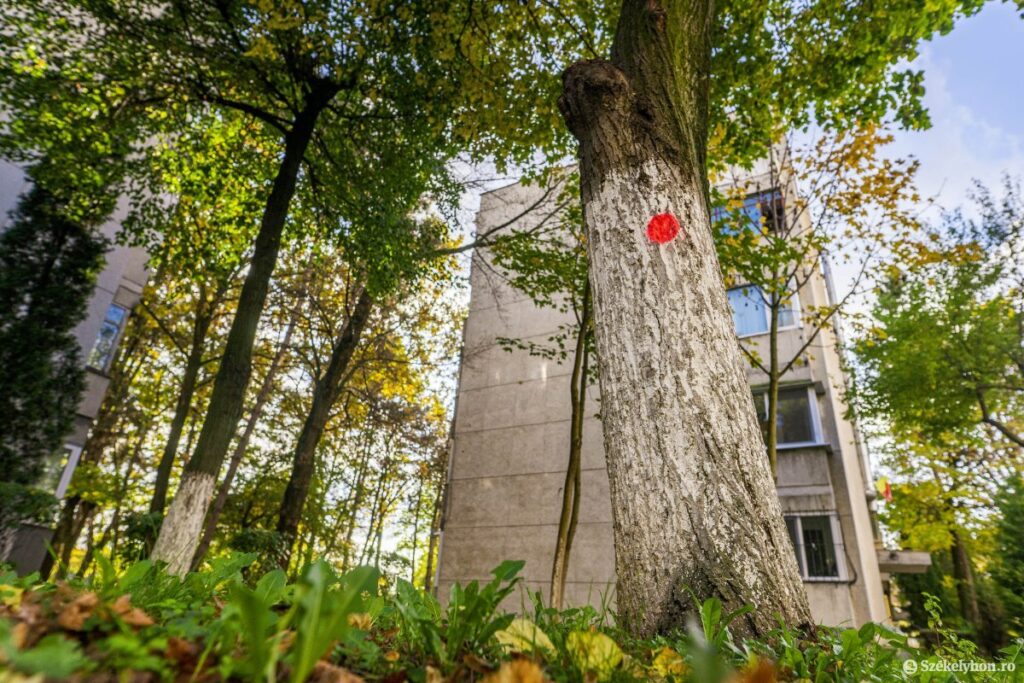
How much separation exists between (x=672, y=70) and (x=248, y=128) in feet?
33.5

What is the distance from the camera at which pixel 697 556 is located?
217cm

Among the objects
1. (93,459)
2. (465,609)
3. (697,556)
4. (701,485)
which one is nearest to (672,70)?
(701,485)

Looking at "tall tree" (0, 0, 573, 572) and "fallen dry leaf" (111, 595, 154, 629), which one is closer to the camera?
"fallen dry leaf" (111, 595, 154, 629)

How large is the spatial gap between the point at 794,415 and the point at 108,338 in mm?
20580

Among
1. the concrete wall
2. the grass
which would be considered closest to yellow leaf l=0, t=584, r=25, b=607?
the grass

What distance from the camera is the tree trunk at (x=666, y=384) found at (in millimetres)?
2154

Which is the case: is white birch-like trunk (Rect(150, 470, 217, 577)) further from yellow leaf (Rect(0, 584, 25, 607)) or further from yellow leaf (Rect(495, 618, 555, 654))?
yellow leaf (Rect(495, 618, 555, 654))

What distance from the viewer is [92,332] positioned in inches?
575

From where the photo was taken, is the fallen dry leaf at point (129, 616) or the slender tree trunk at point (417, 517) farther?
the slender tree trunk at point (417, 517)

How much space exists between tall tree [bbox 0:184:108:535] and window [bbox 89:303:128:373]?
6.52 ft

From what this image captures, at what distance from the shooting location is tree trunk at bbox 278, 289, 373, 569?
10773 millimetres

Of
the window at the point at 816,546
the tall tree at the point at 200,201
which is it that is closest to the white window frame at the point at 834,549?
the window at the point at 816,546

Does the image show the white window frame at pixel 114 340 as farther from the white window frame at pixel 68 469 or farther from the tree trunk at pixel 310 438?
the tree trunk at pixel 310 438

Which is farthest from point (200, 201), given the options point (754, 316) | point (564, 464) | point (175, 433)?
point (754, 316)
